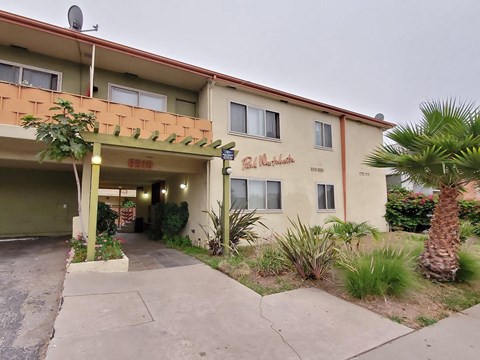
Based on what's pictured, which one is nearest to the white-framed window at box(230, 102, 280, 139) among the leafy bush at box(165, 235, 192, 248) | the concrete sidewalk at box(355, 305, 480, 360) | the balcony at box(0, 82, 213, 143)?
the balcony at box(0, 82, 213, 143)

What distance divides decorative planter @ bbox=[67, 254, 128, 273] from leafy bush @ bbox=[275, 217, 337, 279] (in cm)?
383

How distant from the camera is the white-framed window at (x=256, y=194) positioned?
9852 mm

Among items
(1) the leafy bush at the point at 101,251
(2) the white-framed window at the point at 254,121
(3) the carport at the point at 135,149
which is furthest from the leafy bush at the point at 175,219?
(2) the white-framed window at the point at 254,121

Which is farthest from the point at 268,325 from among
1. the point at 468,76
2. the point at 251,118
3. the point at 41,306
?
the point at 468,76

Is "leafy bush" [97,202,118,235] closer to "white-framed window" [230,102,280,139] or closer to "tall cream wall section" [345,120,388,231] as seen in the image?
"white-framed window" [230,102,280,139]

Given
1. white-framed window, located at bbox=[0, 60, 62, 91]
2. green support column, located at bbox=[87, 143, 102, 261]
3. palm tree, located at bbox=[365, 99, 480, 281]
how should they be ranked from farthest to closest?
white-framed window, located at bbox=[0, 60, 62, 91] → green support column, located at bbox=[87, 143, 102, 261] → palm tree, located at bbox=[365, 99, 480, 281]

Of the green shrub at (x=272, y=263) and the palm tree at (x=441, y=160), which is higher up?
the palm tree at (x=441, y=160)

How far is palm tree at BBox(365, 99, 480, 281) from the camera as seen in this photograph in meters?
5.18

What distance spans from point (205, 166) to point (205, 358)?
23.8 ft

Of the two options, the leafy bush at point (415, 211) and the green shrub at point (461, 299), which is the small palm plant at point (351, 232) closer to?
the green shrub at point (461, 299)

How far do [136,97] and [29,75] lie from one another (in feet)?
10.6

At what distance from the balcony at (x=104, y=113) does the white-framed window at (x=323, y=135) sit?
17.7ft

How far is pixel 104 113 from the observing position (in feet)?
26.5

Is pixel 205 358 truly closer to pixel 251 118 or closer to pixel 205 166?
pixel 205 166
